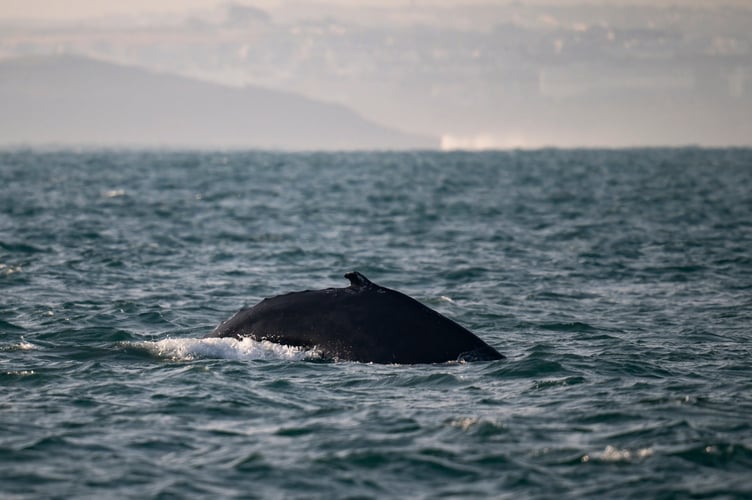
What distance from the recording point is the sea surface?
9750mm

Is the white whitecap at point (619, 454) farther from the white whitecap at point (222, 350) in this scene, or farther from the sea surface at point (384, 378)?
the white whitecap at point (222, 350)

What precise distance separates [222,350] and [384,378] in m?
2.61

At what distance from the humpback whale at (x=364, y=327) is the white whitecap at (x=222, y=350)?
13cm

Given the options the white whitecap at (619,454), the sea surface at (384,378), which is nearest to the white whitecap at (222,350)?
the sea surface at (384,378)

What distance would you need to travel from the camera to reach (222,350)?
1438cm

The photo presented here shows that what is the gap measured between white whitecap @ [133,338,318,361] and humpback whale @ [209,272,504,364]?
127mm

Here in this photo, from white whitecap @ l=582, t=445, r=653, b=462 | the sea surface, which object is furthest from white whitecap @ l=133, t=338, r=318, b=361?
white whitecap @ l=582, t=445, r=653, b=462

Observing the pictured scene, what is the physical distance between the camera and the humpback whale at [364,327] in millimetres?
13164

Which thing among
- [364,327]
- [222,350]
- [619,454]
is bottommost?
[619,454]

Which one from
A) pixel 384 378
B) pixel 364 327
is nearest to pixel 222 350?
pixel 364 327

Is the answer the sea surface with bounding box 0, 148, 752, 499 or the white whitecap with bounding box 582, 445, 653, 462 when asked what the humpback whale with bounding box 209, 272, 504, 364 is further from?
the white whitecap with bounding box 582, 445, 653, 462

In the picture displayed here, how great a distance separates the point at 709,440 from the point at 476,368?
11.8 ft

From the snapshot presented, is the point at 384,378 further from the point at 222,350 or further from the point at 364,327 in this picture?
the point at 222,350

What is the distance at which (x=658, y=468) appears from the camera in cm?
979
